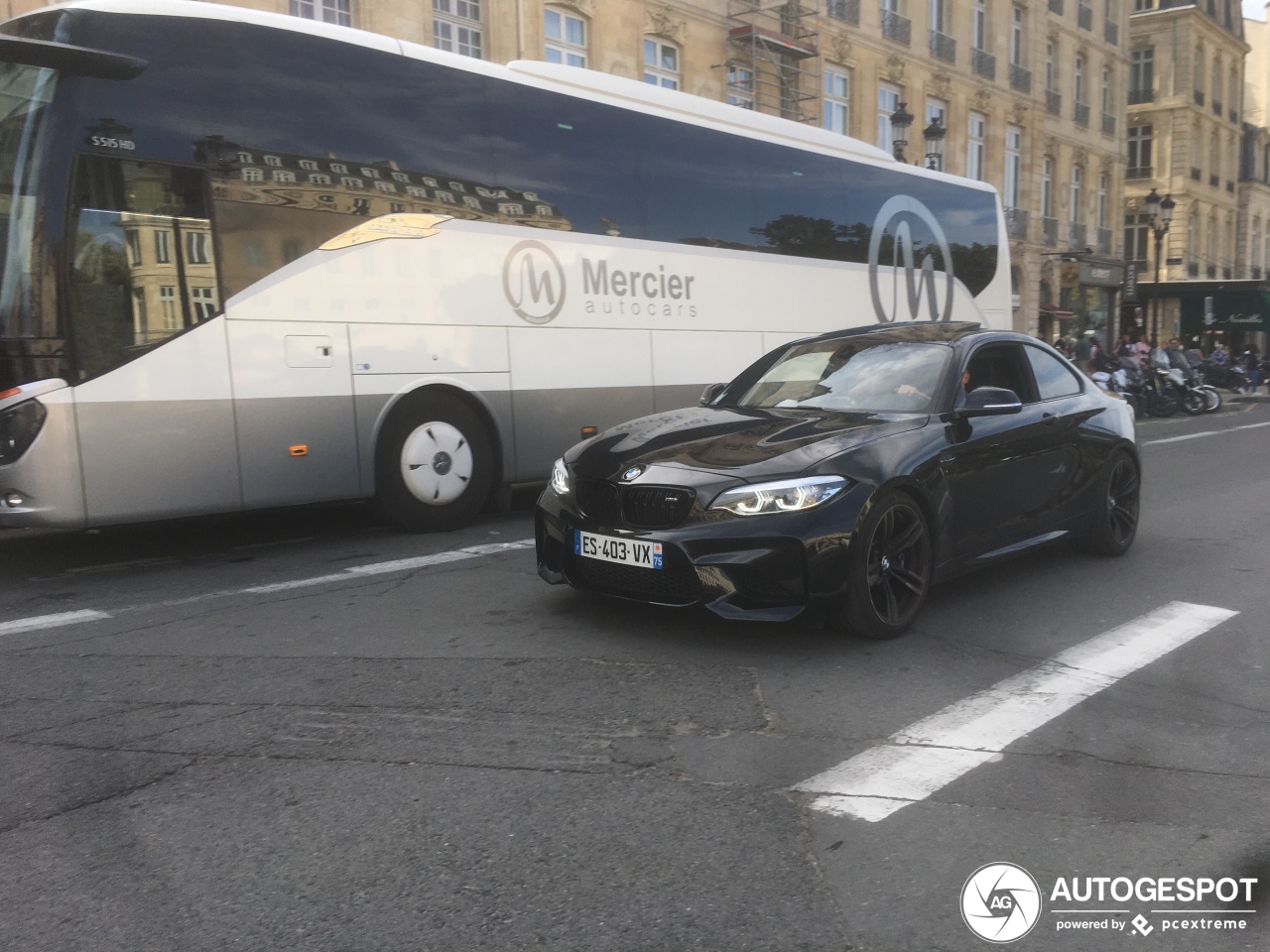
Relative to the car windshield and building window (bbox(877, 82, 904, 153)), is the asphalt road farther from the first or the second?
building window (bbox(877, 82, 904, 153))

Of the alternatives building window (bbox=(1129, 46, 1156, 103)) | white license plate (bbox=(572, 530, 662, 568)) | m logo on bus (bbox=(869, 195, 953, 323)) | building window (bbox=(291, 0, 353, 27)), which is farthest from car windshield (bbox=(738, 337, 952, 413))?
building window (bbox=(1129, 46, 1156, 103))

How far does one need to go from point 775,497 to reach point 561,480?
1219 mm

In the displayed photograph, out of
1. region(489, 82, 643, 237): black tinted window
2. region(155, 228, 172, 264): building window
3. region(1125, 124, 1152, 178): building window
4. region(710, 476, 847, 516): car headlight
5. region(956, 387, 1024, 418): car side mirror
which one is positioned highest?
region(1125, 124, 1152, 178): building window

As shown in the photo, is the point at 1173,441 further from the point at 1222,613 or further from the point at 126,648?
the point at 126,648

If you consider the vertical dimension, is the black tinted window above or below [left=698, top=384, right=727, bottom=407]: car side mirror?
above

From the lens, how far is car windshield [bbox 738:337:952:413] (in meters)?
5.76

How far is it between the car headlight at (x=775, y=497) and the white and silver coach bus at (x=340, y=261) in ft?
12.1

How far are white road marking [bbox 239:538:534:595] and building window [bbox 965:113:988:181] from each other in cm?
3141

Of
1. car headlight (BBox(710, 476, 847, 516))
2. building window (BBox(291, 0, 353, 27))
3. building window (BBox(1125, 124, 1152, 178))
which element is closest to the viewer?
car headlight (BBox(710, 476, 847, 516))

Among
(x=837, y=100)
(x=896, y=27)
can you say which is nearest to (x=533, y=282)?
(x=837, y=100)

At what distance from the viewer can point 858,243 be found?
12109 mm

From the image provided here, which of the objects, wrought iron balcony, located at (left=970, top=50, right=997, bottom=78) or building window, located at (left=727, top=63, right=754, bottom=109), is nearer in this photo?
building window, located at (left=727, top=63, right=754, bottom=109)

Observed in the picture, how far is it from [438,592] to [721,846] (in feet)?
11.4

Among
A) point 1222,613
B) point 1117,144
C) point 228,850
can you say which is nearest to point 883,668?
point 1222,613
